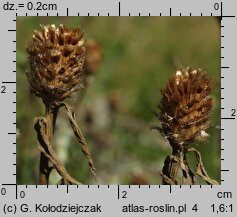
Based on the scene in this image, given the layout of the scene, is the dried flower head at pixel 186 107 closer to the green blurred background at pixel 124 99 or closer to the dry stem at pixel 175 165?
the dry stem at pixel 175 165

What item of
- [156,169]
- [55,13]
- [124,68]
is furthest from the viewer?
[124,68]

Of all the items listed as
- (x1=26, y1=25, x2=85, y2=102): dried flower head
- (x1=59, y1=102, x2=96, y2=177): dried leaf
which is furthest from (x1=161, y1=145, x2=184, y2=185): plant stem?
(x1=26, y1=25, x2=85, y2=102): dried flower head

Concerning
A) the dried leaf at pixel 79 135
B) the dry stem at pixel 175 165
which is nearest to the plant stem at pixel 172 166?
the dry stem at pixel 175 165

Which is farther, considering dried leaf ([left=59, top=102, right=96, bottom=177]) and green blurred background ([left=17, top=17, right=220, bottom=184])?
green blurred background ([left=17, top=17, right=220, bottom=184])

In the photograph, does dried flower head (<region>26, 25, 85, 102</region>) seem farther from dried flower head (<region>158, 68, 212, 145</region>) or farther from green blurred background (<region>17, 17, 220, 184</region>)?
dried flower head (<region>158, 68, 212, 145</region>)

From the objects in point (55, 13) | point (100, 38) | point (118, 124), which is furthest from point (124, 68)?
point (55, 13)

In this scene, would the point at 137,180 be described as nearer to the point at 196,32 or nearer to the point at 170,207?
the point at 170,207
